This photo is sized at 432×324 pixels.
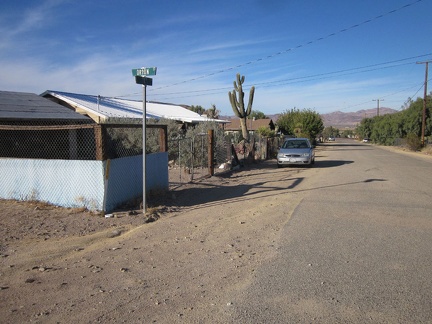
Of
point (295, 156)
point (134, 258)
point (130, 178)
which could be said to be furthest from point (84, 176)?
point (295, 156)

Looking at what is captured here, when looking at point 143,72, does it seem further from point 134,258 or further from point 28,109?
point 28,109

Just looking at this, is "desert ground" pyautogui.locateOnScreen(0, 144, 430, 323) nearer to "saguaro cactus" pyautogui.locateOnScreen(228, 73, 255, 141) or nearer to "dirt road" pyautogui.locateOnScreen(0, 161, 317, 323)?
"dirt road" pyautogui.locateOnScreen(0, 161, 317, 323)

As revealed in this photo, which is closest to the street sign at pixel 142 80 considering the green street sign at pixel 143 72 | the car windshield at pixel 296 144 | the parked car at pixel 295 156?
the green street sign at pixel 143 72

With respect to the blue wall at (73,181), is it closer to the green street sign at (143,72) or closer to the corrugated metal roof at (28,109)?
the green street sign at (143,72)

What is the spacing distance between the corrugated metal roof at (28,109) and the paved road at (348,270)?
10077mm

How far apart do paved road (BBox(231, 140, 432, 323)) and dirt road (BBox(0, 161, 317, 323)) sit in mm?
314

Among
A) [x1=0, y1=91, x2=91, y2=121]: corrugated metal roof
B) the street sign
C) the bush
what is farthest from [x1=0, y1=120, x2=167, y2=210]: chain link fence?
the bush

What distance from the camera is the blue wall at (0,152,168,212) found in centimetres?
768

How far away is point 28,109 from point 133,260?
37.1ft

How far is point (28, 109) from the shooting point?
14008 millimetres

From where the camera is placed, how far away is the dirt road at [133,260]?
3.69 m

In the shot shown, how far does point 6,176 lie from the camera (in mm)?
8812

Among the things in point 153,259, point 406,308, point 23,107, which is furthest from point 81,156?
point 406,308

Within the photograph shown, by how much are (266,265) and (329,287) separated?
0.93m
